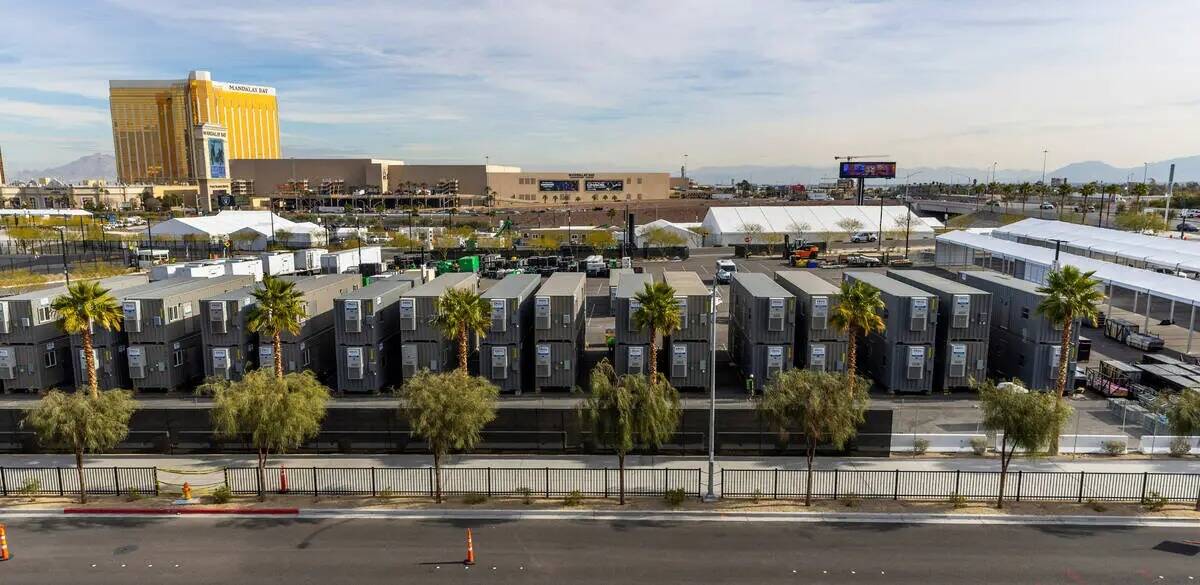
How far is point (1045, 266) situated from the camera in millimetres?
55281

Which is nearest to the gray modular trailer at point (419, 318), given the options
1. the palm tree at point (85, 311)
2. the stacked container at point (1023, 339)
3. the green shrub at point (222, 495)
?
the palm tree at point (85, 311)

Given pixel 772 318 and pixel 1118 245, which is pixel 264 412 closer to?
pixel 772 318

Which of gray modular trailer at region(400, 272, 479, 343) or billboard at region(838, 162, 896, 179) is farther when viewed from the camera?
billboard at region(838, 162, 896, 179)

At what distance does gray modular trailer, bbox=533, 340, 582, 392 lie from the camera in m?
29.7

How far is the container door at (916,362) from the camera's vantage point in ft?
95.6

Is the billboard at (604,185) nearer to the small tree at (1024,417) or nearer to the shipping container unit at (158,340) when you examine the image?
the shipping container unit at (158,340)

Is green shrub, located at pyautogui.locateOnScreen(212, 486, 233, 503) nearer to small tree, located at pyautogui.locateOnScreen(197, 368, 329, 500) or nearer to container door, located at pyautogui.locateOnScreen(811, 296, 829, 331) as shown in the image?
small tree, located at pyautogui.locateOnScreen(197, 368, 329, 500)

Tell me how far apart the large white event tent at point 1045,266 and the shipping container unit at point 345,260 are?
186 feet

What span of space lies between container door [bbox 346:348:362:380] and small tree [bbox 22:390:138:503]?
1023 cm

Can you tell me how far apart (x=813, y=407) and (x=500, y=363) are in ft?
49.1

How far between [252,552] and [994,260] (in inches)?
2749

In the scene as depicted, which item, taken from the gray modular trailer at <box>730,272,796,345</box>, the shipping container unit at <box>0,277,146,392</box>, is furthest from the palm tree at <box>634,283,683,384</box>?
the shipping container unit at <box>0,277,146,392</box>

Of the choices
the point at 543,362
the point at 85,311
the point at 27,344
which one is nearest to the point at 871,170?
the point at 543,362

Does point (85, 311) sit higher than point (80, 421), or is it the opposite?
point (85, 311)
